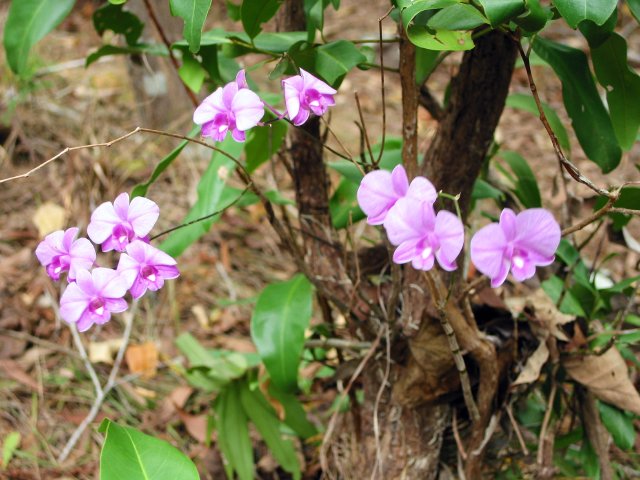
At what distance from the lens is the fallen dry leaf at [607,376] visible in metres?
1.20

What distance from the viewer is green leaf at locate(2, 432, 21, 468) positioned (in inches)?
67.0

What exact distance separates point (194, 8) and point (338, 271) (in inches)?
23.4

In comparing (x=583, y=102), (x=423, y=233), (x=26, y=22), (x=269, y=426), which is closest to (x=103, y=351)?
(x=269, y=426)

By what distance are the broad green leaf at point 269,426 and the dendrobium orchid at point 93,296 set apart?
0.78 meters

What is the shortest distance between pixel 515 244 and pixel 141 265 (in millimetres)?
376

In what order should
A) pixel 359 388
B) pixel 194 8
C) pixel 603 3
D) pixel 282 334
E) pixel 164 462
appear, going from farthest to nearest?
1. pixel 359 388
2. pixel 282 334
3. pixel 164 462
4. pixel 194 8
5. pixel 603 3

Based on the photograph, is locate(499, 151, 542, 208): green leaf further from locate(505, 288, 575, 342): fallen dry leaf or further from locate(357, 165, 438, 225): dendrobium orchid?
locate(357, 165, 438, 225): dendrobium orchid

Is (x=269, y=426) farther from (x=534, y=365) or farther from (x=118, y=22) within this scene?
(x=118, y=22)

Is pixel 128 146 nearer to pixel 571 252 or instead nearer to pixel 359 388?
pixel 359 388

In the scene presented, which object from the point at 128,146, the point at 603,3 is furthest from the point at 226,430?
the point at 128,146

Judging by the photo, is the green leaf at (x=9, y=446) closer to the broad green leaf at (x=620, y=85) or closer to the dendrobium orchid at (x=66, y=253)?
the dendrobium orchid at (x=66, y=253)

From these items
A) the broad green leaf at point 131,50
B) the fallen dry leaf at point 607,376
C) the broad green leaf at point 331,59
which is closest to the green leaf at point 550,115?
the fallen dry leaf at point 607,376

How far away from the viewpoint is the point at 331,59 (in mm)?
1021

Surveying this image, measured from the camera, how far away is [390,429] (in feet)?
4.33
